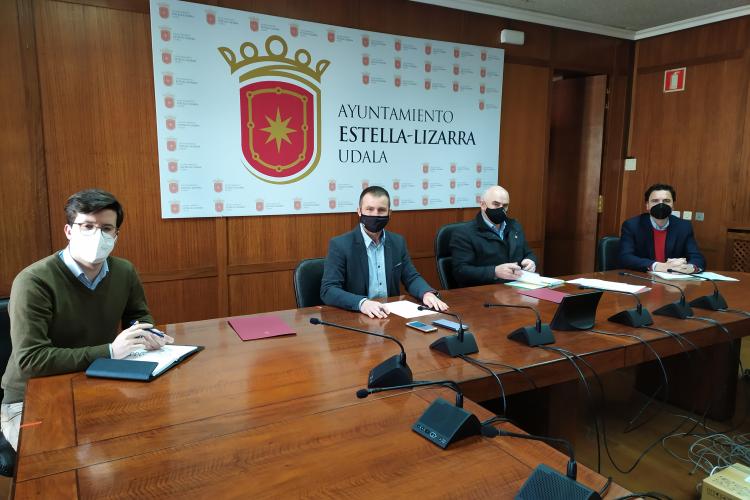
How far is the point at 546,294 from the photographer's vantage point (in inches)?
99.7

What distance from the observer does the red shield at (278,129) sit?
3.46 metres

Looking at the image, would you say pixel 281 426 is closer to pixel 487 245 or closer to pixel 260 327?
pixel 260 327

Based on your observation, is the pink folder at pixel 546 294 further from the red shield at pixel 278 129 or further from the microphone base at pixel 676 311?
the red shield at pixel 278 129

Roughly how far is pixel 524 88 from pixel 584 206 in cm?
150

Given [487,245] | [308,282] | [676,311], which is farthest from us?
[487,245]

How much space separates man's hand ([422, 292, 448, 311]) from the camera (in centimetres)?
221

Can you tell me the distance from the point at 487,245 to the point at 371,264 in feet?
2.89

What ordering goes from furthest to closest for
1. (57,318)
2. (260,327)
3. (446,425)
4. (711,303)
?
(711,303), (260,327), (57,318), (446,425)

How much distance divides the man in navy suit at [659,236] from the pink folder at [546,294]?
1104mm

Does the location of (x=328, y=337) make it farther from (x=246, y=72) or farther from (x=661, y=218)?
(x=661, y=218)

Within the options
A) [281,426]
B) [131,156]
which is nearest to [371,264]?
[281,426]

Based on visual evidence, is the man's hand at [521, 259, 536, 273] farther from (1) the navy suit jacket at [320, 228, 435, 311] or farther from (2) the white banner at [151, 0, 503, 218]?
(2) the white banner at [151, 0, 503, 218]

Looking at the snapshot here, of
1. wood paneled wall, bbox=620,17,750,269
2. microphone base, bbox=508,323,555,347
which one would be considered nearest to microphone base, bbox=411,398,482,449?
microphone base, bbox=508,323,555,347

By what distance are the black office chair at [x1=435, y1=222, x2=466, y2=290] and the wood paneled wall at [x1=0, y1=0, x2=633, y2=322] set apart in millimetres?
1034
